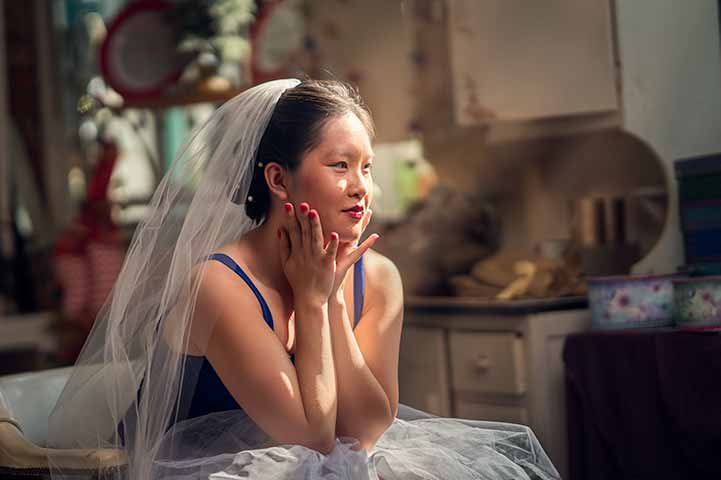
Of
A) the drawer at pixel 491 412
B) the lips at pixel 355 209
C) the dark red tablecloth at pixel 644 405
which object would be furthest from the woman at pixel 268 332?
the drawer at pixel 491 412

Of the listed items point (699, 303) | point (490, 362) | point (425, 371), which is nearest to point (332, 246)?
point (699, 303)

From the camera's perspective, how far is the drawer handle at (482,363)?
320cm

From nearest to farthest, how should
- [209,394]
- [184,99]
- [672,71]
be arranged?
[209,394] → [672,71] → [184,99]

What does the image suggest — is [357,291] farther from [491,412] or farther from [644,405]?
[491,412]

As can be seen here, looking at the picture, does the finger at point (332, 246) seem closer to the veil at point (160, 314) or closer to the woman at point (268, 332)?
the woman at point (268, 332)

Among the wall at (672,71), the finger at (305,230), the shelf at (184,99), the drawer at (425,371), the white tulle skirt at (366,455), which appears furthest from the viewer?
the shelf at (184,99)

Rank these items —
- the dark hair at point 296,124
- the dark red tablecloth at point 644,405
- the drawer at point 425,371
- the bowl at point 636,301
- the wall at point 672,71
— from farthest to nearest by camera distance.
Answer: the drawer at point 425,371, the wall at point 672,71, the bowl at point 636,301, the dark red tablecloth at point 644,405, the dark hair at point 296,124

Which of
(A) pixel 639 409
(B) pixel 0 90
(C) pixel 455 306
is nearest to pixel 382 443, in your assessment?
(A) pixel 639 409

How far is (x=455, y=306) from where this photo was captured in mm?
3307

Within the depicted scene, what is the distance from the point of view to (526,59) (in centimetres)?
343

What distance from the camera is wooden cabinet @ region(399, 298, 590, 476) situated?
3057mm

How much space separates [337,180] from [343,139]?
0.09 metres

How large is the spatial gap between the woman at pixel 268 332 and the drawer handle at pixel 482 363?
1.00 m

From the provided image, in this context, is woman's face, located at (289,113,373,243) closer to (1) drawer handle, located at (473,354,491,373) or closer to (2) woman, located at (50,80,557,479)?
(2) woman, located at (50,80,557,479)
